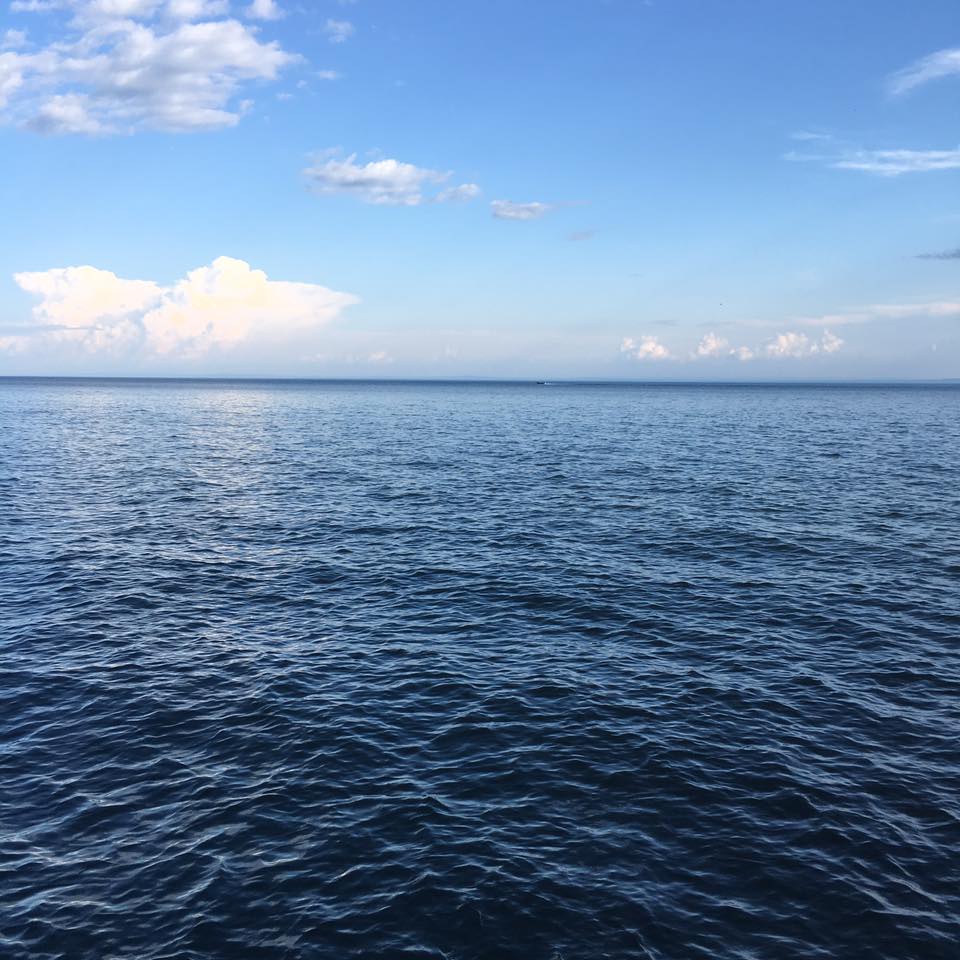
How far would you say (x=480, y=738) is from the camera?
2672 cm

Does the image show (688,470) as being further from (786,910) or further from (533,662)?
(786,910)

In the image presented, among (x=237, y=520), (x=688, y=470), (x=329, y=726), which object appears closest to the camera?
(x=329, y=726)

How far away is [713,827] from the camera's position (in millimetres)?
21781

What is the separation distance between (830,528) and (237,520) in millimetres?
49728

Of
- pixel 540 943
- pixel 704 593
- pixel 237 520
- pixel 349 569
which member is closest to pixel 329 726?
pixel 540 943

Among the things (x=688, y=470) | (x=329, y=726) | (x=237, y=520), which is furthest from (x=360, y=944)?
(x=688, y=470)

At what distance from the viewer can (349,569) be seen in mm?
47781

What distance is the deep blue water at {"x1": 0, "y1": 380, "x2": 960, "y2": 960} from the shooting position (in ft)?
60.0

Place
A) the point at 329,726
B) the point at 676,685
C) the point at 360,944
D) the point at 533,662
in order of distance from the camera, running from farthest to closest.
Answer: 1. the point at 533,662
2. the point at 676,685
3. the point at 329,726
4. the point at 360,944

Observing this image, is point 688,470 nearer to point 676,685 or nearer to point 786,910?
point 676,685

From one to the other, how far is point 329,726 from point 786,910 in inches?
646

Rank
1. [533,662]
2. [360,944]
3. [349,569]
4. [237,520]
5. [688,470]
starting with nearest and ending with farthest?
[360,944] → [533,662] → [349,569] → [237,520] → [688,470]

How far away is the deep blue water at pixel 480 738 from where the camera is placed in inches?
720

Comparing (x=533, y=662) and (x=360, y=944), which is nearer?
(x=360, y=944)
